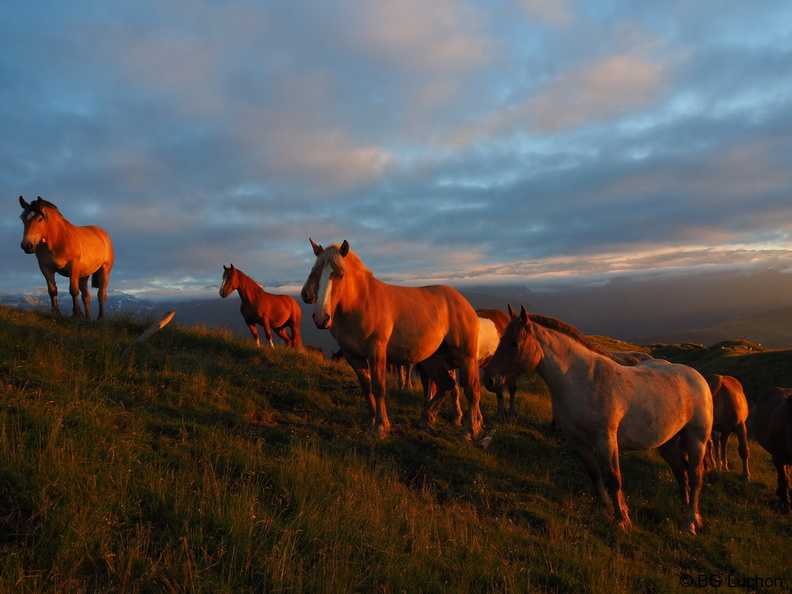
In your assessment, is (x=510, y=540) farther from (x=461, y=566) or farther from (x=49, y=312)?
(x=49, y=312)

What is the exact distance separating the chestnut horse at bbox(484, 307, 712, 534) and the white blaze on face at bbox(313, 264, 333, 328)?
2554 mm

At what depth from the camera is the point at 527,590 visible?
358 centimetres

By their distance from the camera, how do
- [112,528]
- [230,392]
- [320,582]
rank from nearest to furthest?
[320,582] → [112,528] → [230,392]

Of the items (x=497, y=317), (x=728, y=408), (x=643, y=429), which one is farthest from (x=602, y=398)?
(x=497, y=317)

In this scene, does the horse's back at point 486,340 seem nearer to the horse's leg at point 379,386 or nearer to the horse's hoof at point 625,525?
→ the horse's leg at point 379,386

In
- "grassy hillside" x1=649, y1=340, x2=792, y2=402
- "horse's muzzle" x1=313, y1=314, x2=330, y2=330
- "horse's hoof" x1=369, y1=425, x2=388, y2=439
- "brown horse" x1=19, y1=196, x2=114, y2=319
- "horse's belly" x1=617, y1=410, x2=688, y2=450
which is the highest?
"brown horse" x1=19, y1=196, x2=114, y2=319

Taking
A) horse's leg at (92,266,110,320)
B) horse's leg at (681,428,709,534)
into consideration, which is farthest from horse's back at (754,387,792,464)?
horse's leg at (92,266,110,320)

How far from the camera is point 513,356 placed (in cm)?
575

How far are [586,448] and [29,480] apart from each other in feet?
21.2

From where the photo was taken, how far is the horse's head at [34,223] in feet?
33.2

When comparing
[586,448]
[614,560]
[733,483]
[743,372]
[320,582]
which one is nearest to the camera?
[320,582]

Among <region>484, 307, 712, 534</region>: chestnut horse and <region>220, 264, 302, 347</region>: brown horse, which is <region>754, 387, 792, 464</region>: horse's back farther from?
<region>220, 264, 302, 347</region>: brown horse

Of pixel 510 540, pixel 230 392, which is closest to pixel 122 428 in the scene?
pixel 230 392

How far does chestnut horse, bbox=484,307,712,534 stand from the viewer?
5723 millimetres
